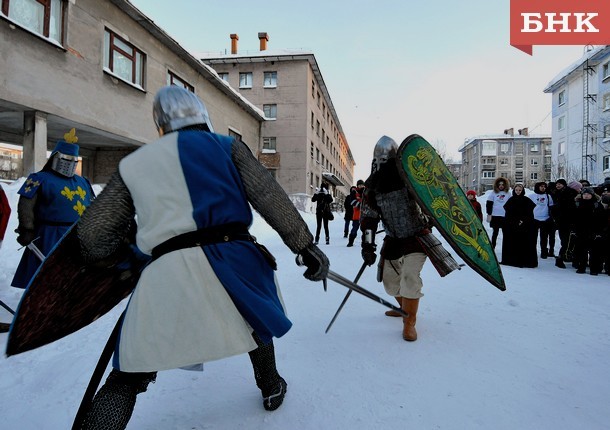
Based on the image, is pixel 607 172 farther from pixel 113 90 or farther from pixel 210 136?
pixel 210 136

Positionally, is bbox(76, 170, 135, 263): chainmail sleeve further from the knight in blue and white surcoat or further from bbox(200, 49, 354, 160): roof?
bbox(200, 49, 354, 160): roof

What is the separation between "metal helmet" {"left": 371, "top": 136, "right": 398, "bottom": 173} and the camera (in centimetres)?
308

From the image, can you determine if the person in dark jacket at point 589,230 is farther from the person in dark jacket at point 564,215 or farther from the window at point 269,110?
the window at point 269,110

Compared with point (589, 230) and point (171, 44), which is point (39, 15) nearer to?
point (171, 44)

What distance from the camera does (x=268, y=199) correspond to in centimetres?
145

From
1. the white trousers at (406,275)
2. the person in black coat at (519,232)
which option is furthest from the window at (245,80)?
the white trousers at (406,275)

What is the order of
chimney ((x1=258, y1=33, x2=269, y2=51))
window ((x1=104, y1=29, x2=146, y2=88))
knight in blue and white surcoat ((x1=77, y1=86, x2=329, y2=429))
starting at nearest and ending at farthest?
knight in blue and white surcoat ((x1=77, y1=86, x2=329, y2=429)), window ((x1=104, y1=29, x2=146, y2=88)), chimney ((x1=258, y1=33, x2=269, y2=51))

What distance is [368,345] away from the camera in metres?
2.77

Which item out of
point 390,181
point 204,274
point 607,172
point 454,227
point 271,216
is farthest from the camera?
point 607,172

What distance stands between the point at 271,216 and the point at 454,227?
5.00 ft

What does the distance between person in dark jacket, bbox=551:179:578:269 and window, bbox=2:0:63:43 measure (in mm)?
10836

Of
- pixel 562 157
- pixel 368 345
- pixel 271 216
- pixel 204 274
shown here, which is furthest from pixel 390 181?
pixel 562 157

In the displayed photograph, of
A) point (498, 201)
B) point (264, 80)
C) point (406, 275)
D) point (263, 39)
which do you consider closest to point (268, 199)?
point (406, 275)

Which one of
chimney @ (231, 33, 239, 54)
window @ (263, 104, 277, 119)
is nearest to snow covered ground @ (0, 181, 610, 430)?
window @ (263, 104, 277, 119)
